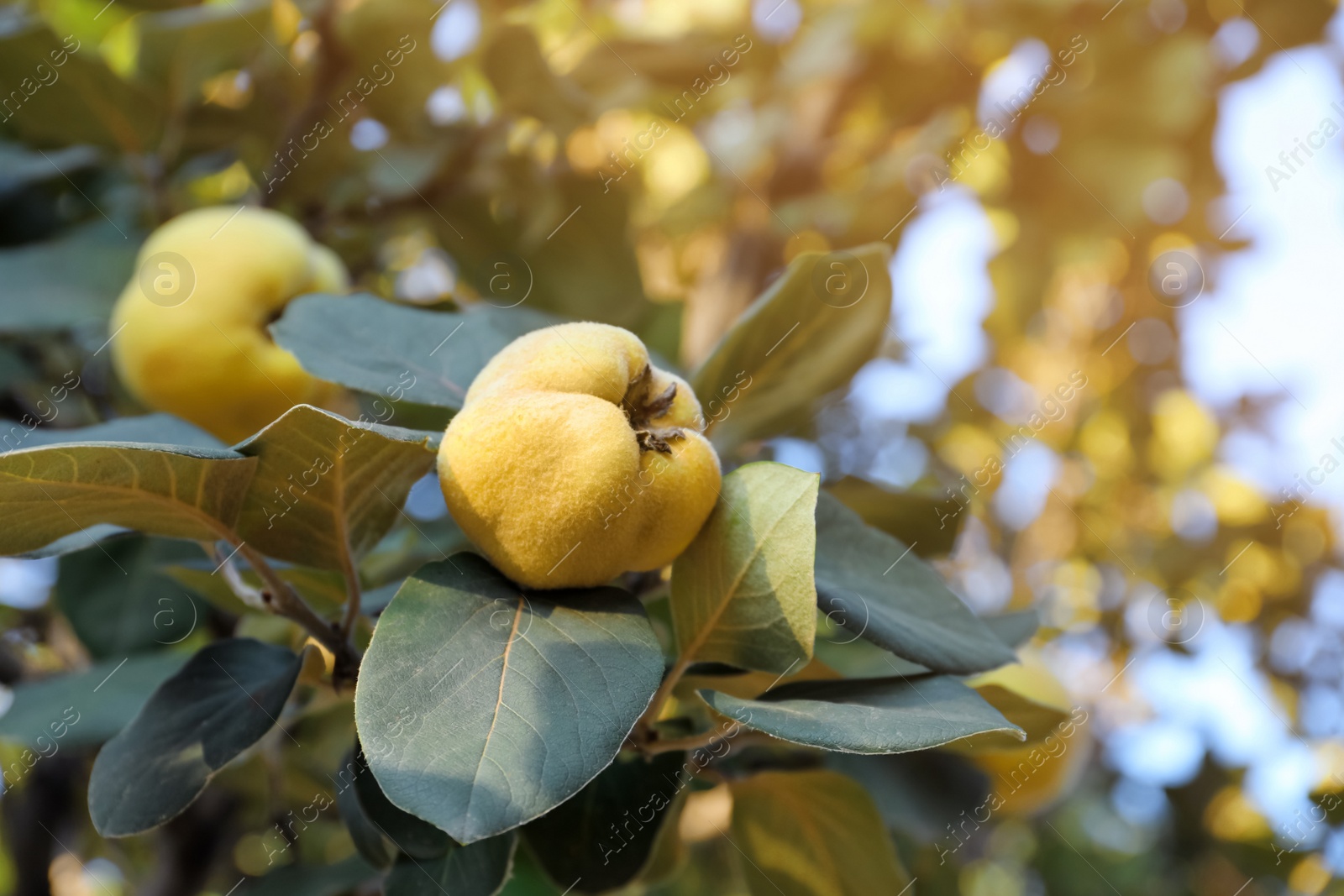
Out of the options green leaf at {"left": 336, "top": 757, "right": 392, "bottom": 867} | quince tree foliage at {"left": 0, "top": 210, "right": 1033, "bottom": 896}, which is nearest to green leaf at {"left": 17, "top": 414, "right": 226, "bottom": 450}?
quince tree foliage at {"left": 0, "top": 210, "right": 1033, "bottom": 896}

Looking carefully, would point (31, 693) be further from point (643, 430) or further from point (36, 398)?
point (643, 430)

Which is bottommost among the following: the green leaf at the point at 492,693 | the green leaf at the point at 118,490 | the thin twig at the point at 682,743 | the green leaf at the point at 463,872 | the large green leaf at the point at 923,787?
the large green leaf at the point at 923,787

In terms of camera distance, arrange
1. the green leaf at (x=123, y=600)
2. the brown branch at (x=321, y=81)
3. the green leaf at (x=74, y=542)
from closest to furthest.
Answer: the green leaf at (x=74, y=542) < the green leaf at (x=123, y=600) < the brown branch at (x=321, y=81)

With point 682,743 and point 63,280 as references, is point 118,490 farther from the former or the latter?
point 63,280

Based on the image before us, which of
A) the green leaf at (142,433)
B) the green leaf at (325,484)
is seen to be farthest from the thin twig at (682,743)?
the green leaf at (142,433)

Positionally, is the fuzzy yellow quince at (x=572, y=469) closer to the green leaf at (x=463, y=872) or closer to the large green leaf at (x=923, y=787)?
the green leaf at (x=463, y=872)

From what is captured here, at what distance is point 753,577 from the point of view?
517mm

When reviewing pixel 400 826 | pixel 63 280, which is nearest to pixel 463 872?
pixel 400 826

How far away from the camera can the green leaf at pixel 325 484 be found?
1.59 feet

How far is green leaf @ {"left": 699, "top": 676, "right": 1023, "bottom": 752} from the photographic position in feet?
1.38

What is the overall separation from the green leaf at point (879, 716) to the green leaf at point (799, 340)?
26cm

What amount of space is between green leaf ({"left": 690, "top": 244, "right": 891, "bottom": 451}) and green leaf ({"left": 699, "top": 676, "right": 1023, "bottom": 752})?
255mm

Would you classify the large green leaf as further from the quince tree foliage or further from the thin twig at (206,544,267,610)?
the thin twig at (206,544,267,610)

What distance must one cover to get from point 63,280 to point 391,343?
46 centimetres
